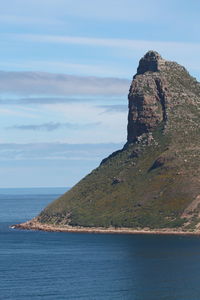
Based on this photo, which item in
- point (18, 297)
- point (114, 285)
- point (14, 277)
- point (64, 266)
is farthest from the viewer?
point (64, 266)

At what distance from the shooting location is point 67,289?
515 ft

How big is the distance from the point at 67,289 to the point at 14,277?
815 inches

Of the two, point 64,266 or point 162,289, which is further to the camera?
point 64,266

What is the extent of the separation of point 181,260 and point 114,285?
3667 centimetres

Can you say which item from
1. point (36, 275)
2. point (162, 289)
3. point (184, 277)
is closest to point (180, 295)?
point (162, 289)

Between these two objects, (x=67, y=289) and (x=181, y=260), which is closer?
(x=67, y=289)

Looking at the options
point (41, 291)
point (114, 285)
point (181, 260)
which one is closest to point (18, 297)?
point (41, 291)

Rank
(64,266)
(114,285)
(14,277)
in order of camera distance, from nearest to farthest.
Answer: (114,285)
(14,277)
(64,266)

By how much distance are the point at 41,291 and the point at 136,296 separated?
17441 millimetres

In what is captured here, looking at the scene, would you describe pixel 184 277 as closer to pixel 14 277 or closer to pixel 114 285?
pixel 114 285

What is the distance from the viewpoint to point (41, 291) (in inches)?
6102

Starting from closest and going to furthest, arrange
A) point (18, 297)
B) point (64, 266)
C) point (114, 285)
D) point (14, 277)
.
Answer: point (18, 297)
point (114, 285)
point (14, 277)
point (64, 266)

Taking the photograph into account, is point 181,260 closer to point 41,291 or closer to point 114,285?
point 114,285

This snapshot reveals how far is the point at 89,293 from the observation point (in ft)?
500
